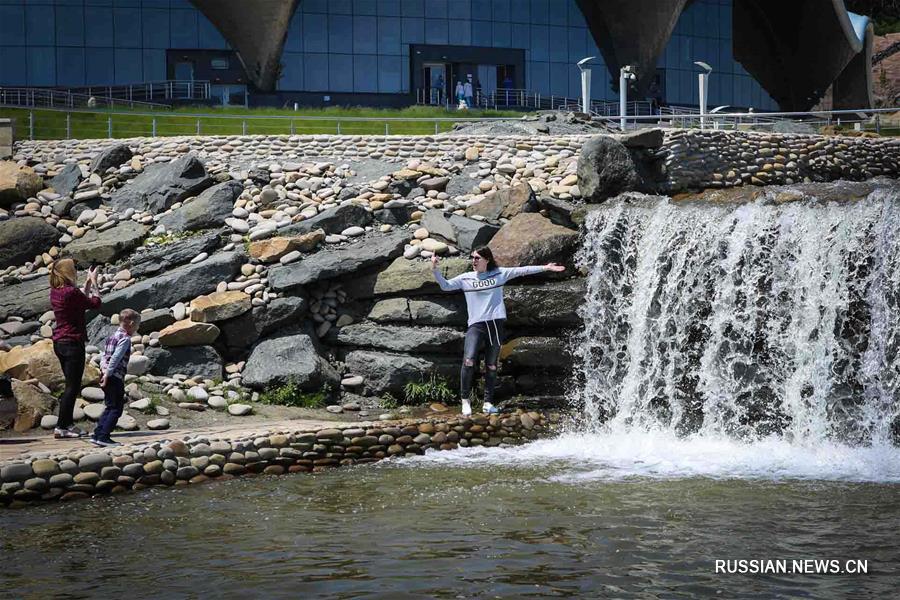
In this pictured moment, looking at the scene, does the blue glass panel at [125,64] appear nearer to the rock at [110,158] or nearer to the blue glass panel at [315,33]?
the blue glass panel at [315,33]

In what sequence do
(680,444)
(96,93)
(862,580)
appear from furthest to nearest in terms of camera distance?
(96,93) < (680,444) < (862,580)

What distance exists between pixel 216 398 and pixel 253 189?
558cm

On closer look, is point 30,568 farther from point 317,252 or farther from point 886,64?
point 886,64

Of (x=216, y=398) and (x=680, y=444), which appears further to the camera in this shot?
(x=216, y=398)

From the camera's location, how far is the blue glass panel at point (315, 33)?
4300cm

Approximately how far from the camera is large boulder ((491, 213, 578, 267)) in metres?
16.5

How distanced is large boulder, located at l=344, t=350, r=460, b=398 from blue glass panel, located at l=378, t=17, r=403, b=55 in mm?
29547

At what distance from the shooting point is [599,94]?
45719 millimetres

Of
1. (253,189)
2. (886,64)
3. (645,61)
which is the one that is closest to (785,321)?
(253,189)

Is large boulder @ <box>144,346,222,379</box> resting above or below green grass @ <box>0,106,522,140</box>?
below

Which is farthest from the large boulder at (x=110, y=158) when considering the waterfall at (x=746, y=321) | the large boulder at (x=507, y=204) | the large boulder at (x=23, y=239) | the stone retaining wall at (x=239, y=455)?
the stone retaining wall at (x=239, y=455)

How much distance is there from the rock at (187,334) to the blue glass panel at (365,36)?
96.9 ft

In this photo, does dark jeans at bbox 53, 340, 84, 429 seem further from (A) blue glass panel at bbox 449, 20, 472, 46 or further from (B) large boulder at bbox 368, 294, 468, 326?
(A) blue glass panel at bbox 449, 20, 472, 46

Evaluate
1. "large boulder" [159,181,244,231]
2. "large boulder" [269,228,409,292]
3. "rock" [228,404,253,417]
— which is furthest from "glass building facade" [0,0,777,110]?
"rock" [228,404,253,417]
